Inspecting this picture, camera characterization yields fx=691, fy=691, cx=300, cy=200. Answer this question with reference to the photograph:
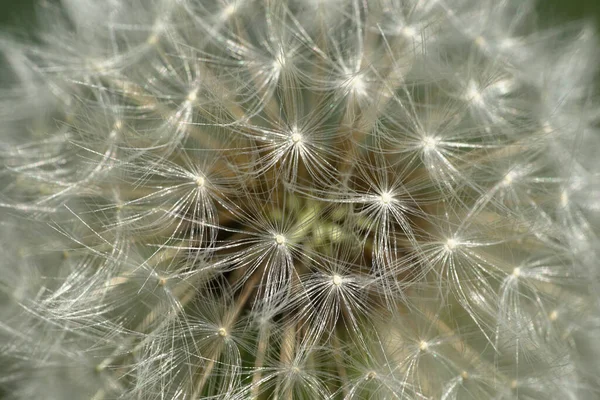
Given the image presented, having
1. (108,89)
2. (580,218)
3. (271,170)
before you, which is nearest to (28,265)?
(108,89)

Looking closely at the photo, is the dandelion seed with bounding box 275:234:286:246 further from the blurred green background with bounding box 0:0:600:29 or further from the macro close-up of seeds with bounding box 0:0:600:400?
the blurred green background with bounding box 0:0:600:29

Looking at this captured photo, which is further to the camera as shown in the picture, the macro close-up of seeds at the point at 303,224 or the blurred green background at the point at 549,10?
the blurred green background at the point at 549,10

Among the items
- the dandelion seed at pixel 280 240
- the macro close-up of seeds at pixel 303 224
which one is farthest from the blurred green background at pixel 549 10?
the dandelion seed at pixel 280 240

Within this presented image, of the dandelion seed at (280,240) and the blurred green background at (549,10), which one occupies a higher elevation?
the blurred green background at (549,10)

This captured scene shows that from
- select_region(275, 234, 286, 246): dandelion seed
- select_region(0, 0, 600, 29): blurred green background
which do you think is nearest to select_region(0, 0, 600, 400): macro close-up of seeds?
select_region(275, 234, 286, 246): dandelion seed

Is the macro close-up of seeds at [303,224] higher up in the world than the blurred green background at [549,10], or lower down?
lower down

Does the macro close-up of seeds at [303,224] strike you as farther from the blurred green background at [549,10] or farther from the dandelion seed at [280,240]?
the blurred green background at [549,10]

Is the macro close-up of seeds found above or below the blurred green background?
below
